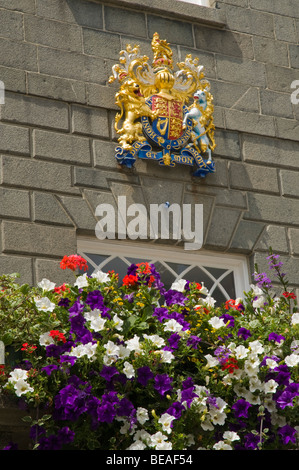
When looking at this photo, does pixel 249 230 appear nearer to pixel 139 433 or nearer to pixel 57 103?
pixel 57 103

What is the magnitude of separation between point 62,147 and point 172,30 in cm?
190

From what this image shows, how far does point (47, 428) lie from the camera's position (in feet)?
21.6

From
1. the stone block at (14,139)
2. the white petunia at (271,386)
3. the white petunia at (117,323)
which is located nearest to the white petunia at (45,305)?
the white petunia at (117,323)

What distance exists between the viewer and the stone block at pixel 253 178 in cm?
1016

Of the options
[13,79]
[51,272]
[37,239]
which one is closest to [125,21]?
[13,79]

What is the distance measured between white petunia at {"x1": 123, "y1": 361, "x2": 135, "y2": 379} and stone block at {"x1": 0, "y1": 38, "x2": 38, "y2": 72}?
3.74m

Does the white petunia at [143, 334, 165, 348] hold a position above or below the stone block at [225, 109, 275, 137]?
below

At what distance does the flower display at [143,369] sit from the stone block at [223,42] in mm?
3735

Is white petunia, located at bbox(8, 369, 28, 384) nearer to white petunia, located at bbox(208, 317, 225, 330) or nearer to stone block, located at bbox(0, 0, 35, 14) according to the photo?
white petunia, located at bbox(208, 317, 225, 330)

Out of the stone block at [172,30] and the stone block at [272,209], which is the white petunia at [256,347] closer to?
the stone block at [272,209]

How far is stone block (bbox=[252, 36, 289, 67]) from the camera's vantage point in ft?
35.6

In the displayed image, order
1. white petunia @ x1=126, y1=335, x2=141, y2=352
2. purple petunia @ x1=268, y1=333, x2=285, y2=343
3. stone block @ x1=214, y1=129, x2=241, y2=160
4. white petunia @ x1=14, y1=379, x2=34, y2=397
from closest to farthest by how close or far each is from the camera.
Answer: white petunia @ x1=14, y1=379, x2=34, y2=397 → white petunia @ x1=126, y1=335, x2=141, y2=352 → purple petunia @ x1=268, y1=333, x2=285, y2=343 → stone block @ x1=214, y1=129, x2=241, y2=160

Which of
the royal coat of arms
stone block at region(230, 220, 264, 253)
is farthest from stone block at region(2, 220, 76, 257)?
stone block at region(230, 220, 264, 253)
